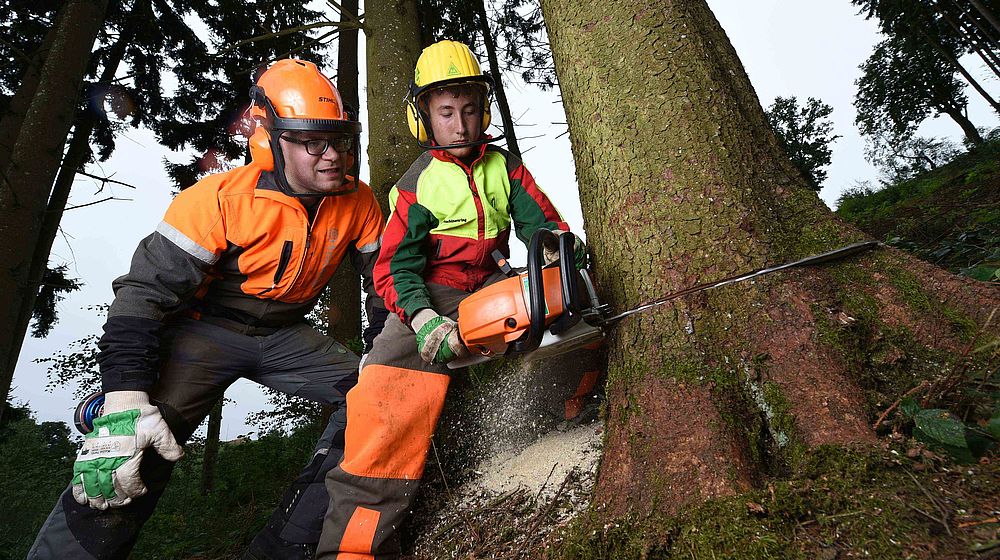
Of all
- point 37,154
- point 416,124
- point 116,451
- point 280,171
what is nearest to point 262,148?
Answer: point 280,171

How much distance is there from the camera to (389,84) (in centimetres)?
388

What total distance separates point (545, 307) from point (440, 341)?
49cm

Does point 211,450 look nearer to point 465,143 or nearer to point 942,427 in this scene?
point 465,143

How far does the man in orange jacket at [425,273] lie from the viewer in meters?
2.09

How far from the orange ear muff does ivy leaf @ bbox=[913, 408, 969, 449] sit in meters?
2.67

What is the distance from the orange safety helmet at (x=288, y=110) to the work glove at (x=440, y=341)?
37.8 inches

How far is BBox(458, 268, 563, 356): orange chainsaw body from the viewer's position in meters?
1.79

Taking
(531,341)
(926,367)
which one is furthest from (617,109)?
(926,367)

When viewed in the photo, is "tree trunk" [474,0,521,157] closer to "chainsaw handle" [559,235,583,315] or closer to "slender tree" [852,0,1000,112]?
"chainsaw handle" [559,235,583,315]

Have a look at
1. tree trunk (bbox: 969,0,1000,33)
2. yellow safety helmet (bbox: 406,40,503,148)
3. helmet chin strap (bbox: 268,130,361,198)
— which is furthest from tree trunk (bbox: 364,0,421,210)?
tree trunk (bbox: 969,0,1000,33)

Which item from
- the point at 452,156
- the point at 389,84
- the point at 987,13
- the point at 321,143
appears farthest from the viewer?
the point at 987,13

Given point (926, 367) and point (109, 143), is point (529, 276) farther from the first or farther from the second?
point (109, 143)

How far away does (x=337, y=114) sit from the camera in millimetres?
2557

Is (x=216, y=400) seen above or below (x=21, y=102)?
below
